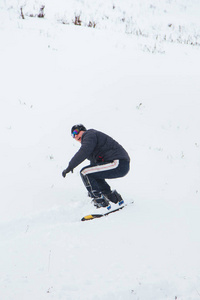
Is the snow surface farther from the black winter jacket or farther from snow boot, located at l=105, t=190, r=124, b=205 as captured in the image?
the black winter jacket

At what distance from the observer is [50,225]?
13.8 feet

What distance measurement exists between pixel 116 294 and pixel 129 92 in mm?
6971

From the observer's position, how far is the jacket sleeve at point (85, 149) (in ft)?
13.7

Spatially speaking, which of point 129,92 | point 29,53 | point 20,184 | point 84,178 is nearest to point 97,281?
point 84,178

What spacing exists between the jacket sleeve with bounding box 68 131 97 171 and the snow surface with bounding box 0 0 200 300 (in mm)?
1024

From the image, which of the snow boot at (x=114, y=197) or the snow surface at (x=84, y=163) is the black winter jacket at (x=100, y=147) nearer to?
the snow boot at (x=114, y=197)

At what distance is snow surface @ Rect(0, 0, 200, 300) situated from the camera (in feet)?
10.1

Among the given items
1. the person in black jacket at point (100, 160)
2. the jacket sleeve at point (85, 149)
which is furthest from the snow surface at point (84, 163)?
the jacket sleeve at point (85, 149)

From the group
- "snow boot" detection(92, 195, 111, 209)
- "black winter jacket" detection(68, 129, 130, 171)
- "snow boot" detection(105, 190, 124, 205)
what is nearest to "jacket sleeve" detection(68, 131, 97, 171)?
"black winter jacket" detection(68, 129, 130, 171)

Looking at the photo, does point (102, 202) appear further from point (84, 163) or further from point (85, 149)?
point (84, 163)

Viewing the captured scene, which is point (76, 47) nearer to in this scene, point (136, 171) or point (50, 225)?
point (136, 171)

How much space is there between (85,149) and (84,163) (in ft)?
7.72

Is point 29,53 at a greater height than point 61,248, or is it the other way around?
point 29,53

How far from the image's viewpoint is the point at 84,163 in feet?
21.5
